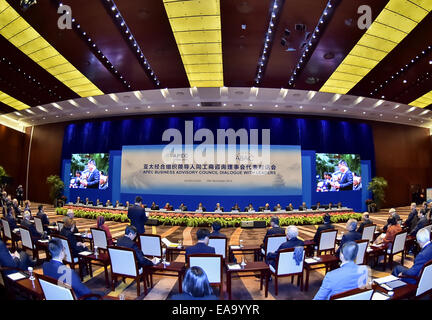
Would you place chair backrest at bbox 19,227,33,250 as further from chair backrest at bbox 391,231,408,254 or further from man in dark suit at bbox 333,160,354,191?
man in dark suit at bbox 333,160,354,191

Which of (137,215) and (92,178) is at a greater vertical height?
(92,178)

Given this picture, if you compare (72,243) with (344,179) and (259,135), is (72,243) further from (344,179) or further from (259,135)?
(344,179)

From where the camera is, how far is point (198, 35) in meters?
6.09

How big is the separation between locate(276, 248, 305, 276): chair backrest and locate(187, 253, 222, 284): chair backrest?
0.84m

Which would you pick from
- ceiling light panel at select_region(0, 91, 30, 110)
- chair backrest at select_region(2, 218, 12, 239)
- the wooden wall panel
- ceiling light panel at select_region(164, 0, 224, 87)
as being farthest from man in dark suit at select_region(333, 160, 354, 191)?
the wooden wall panel

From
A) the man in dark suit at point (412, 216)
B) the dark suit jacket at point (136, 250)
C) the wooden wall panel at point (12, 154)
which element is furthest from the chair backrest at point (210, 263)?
the wooden wall panel at point (12, 154)

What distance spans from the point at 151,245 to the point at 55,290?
2216 millimetres

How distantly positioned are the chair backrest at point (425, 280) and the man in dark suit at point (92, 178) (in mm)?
14053

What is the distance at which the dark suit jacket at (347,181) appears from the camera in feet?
43.8

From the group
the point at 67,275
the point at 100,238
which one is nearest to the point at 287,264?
the point at 67,275

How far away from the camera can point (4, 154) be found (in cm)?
1577
